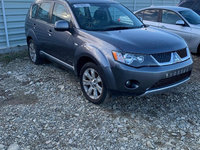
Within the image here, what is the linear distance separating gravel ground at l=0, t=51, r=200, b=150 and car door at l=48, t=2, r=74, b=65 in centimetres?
63

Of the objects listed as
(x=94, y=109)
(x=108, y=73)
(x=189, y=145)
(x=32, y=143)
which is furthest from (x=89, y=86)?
(x=189, y=145)

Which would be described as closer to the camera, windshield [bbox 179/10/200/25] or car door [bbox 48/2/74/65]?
car door [bbox 48/2/74/65]

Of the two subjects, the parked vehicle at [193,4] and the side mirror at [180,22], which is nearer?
the side mirror at [180,22]

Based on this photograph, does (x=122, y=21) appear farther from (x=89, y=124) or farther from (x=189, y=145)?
(x=189, y=145)

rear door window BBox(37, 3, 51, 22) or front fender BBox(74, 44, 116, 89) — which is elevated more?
rear door window BBox(37, 3, 51, 22)

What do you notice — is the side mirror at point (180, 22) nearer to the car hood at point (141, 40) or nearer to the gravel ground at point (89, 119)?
the gravel ground at point (89, 119)

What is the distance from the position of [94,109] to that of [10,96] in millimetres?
1673

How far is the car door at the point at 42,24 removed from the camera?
4.86 metres

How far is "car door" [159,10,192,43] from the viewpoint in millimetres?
6441

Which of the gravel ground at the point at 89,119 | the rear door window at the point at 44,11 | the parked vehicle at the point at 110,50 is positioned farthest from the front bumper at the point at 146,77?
the rear door window at the point at 44,11

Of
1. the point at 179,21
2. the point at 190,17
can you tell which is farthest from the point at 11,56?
the point at 190,17

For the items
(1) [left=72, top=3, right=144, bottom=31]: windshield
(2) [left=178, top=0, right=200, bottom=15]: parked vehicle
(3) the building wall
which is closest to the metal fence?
(2) [left=178, top=0, right=200, bottom=15]: parked vehicle

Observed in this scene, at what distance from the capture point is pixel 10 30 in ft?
23.8

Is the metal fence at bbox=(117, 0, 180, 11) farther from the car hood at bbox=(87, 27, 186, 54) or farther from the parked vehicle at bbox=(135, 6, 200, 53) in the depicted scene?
the car hood at bbox=(87, 27, 186, 54)
